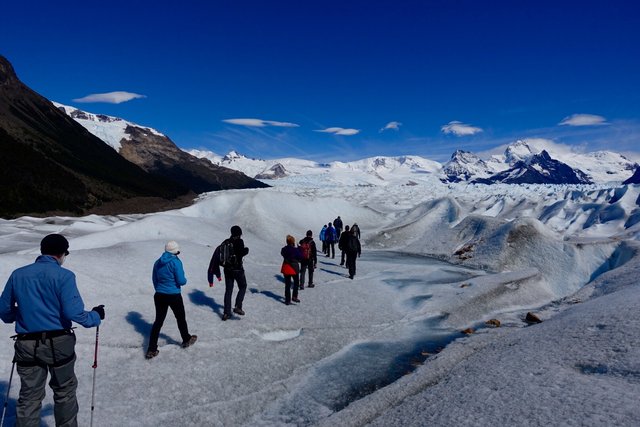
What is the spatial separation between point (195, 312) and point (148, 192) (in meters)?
127

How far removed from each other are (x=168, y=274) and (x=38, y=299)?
13.1ft

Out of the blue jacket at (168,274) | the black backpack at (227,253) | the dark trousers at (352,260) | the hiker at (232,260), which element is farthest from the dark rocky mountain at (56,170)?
the blue jacket at (168,274)

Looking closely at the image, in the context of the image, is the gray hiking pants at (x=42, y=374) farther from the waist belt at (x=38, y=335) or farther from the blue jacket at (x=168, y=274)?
the blue jacket at (x=168, y=274)

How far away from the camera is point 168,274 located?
392 inches

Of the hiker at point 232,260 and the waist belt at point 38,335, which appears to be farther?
the hiker at point 232,260

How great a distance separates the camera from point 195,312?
1364 centimetres

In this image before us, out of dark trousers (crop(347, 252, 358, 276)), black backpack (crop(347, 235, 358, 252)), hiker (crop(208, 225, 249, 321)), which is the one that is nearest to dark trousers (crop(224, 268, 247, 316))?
hiker (crop(208, 225, 249, 321))

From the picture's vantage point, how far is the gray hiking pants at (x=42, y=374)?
5988 mm

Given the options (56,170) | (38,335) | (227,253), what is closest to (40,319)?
(38,335)

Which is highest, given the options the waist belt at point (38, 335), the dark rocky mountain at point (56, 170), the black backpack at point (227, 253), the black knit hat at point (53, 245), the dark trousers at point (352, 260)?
the dark rocky mountain at point (56, 170)

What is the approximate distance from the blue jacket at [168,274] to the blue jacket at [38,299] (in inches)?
148

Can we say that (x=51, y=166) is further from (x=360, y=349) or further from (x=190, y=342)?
(x=360, y=349)

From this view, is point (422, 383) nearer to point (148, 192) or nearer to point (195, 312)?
point (195, 312)

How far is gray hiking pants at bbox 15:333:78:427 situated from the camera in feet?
19.6
